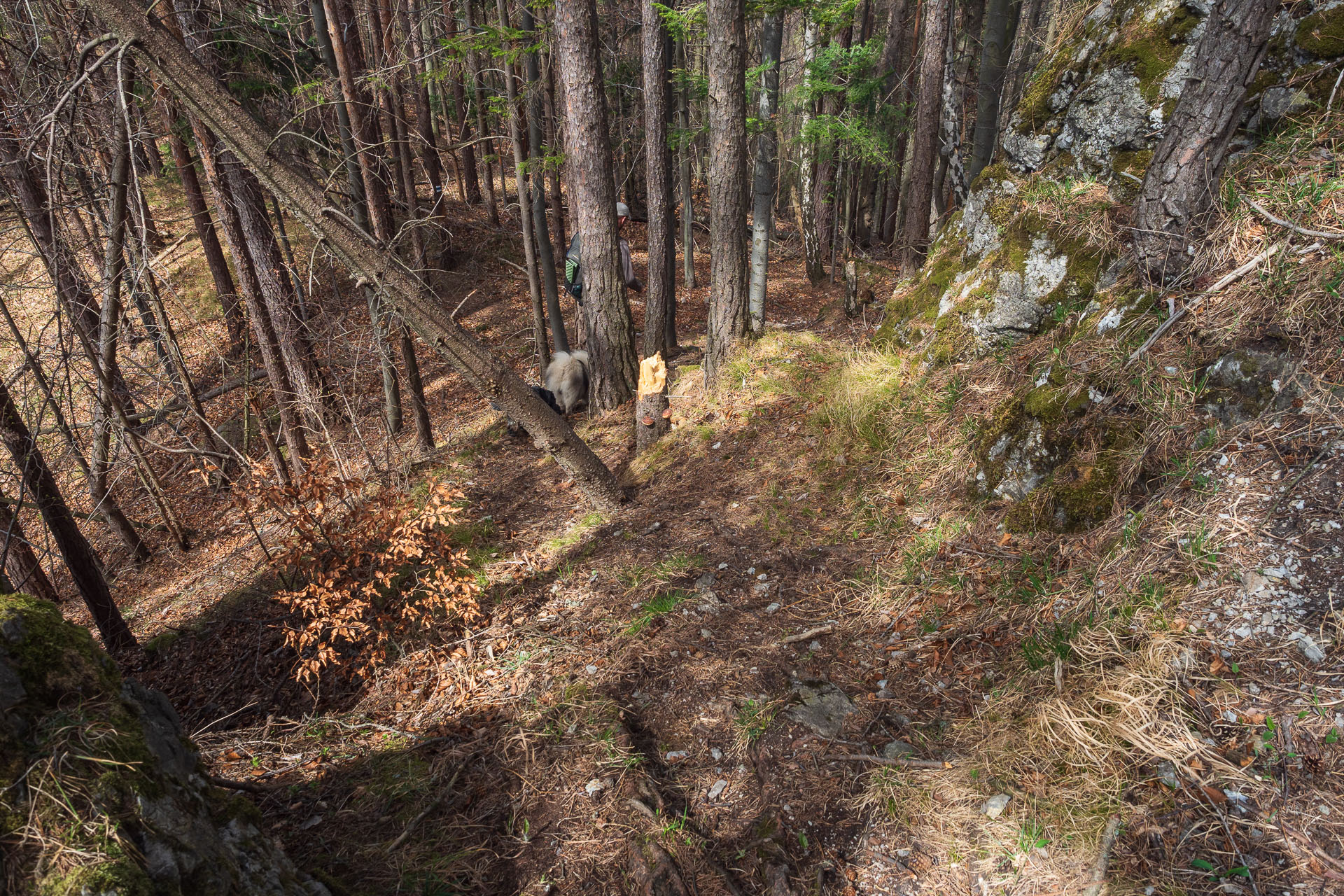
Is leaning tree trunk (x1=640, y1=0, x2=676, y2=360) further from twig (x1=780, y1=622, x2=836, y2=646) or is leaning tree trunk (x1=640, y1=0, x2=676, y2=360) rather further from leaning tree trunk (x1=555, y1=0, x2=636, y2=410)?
twig (x1=780, y1=622, x2=836, y2=646)

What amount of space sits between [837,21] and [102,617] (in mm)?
12461

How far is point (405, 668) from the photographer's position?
436 centimetres

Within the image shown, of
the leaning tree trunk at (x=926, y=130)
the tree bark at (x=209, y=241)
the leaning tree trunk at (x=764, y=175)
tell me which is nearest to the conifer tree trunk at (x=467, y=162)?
the tree bark at (x=209, y=241)

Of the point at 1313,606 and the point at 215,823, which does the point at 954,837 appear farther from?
the point at 215,823

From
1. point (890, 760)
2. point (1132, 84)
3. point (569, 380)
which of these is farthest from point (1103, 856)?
point (569, 380)

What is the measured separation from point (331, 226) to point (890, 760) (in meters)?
4.90

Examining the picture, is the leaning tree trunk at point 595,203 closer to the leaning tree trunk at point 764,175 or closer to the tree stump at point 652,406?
the tree stump at point 652,406

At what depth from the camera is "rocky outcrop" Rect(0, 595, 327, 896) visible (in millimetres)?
1661

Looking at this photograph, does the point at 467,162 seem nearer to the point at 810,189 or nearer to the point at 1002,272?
the point at 810,189

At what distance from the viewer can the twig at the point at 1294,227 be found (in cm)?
310

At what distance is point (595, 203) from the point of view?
7230 mm

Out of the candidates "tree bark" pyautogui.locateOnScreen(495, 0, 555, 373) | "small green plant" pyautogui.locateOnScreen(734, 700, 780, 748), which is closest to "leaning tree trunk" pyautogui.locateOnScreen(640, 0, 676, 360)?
"tree bark" pyautogui.locateOnScreen(495, 0, 555, 373)

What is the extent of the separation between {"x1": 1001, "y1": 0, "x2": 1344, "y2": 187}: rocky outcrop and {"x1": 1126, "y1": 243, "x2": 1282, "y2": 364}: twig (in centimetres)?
102

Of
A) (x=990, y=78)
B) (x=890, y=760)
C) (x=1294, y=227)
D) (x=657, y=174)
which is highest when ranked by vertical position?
(x=990, y=78)
